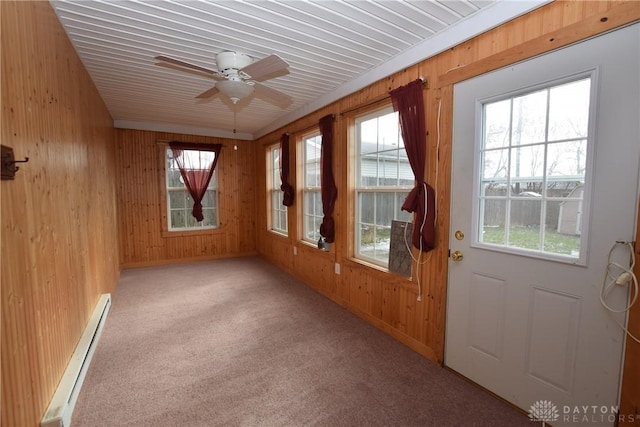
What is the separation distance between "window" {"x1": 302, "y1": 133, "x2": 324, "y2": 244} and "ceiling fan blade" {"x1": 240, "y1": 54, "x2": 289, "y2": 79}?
1.91 metres

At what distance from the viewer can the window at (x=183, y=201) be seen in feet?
17.0

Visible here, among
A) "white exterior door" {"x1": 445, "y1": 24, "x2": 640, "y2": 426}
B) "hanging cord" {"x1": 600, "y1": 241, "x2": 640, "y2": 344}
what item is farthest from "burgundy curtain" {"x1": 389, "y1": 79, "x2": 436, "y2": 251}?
"hanging cord" {"x1": 600, "y1": 241, "x2": 640, "y2": 344}

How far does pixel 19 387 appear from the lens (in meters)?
1.18

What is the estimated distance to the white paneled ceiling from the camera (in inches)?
69.8

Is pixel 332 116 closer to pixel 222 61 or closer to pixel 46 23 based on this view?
pixel 222 61

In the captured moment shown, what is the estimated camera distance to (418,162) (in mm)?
2221

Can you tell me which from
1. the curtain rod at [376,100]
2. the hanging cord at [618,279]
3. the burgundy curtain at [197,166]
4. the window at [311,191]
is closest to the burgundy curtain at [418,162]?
the curtain rod at [376,100]

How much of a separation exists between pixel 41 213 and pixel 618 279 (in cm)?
290

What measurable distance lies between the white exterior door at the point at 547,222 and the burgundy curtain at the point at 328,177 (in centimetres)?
152

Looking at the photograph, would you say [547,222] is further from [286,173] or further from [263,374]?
[286,173]

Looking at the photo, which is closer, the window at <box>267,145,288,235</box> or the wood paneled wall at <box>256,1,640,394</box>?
the wood paneled wall at <box>256,1,640,394</box>

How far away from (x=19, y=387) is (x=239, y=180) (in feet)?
15.9

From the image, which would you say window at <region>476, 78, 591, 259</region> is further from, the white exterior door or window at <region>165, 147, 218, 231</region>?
window at <region>165, 147, 218, 231</region>

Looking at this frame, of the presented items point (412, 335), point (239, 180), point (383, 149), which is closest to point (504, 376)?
point (412, 335)
